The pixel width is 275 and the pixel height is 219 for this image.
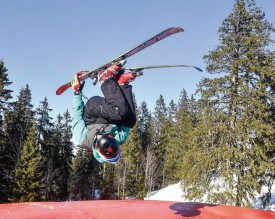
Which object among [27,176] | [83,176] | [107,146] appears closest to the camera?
[107,146]

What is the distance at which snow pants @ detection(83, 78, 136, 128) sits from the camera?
4.49 metres

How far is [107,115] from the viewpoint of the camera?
180 inches

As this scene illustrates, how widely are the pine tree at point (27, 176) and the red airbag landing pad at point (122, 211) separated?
70.9 ft

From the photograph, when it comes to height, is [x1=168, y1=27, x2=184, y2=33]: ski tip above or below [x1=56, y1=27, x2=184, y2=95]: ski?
above

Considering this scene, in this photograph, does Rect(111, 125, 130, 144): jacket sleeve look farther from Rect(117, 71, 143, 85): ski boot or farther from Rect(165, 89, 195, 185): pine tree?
Rect(165, 89, 195, 185): pine tree

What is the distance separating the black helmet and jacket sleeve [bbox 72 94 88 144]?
0.47 m

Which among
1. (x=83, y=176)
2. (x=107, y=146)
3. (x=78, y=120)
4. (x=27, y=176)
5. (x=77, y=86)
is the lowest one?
(x=83, y=176)

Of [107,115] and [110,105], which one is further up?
[110,105]

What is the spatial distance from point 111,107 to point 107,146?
0.59 metres

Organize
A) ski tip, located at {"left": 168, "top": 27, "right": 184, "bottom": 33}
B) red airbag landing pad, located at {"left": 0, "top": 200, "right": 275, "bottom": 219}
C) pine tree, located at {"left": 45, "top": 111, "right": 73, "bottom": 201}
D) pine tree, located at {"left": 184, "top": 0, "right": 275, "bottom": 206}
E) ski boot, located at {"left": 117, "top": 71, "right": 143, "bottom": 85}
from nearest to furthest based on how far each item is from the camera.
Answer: ski boot, located at {"left": 117, "top": 71, "right": 143, "bottom": 85}
red airbag landing pad, located at {"left": 0, "top": 200, "right": 275, "bottom": 219}
ski tip, located at {"left": 168, "top": 27, "right": 184, "bottom": 33}
pine tree, located at {"left": 184, "top": 0, "right": 275, "bottom": 206}
pine tree, located at {"left": 45, "top": 111, "right": 73, "bottom": 201}

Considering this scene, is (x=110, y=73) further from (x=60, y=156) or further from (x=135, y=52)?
(x=60, y=156)

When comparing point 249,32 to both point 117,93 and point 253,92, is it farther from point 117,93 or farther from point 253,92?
point 117,93

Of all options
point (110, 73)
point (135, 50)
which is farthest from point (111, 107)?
point (135, 50)

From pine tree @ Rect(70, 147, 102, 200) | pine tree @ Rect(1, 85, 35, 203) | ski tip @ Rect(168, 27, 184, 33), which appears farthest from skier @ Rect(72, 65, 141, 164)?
pine tree @ Rect(70, 147, 102, 200)
